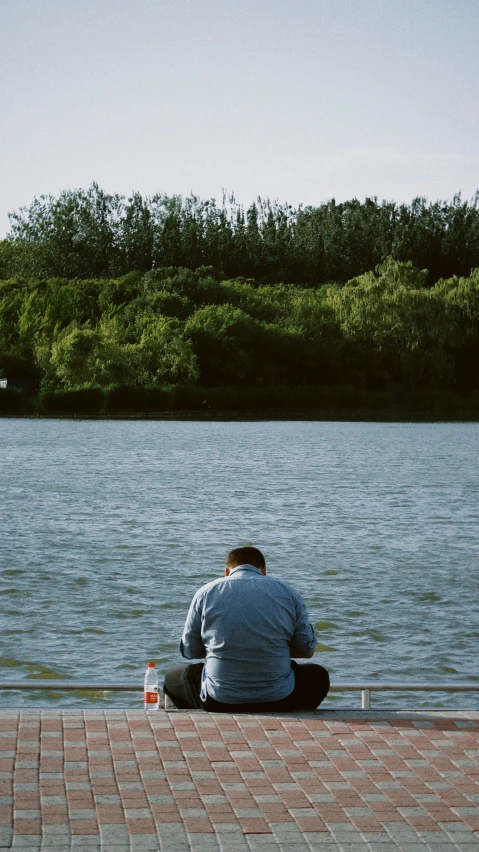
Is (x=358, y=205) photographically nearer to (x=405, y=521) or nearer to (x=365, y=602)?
(x=405, y=521)

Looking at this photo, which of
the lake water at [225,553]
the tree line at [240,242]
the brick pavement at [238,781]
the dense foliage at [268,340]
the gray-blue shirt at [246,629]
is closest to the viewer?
the brick pavement at [238,781]

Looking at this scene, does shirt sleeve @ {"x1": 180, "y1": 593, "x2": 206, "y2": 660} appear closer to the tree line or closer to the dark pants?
the dark pants

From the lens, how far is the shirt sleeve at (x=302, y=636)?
7309mm

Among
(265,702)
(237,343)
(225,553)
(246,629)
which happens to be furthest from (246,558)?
(237,343)

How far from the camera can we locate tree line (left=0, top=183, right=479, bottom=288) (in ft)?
481

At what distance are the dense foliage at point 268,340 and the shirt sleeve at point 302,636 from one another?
95.7 m

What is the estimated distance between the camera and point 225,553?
26406 mm

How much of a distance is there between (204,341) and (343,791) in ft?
343

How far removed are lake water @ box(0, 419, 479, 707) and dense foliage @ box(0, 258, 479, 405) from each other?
40.2m

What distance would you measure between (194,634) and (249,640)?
0.36 m

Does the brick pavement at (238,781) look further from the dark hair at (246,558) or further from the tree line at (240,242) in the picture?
the tree line at (240,242)

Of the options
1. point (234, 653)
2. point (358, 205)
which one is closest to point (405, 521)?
point (234, 653)

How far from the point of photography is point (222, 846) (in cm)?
546

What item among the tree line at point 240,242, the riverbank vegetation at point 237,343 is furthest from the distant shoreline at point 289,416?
the tree line at point 240,242
